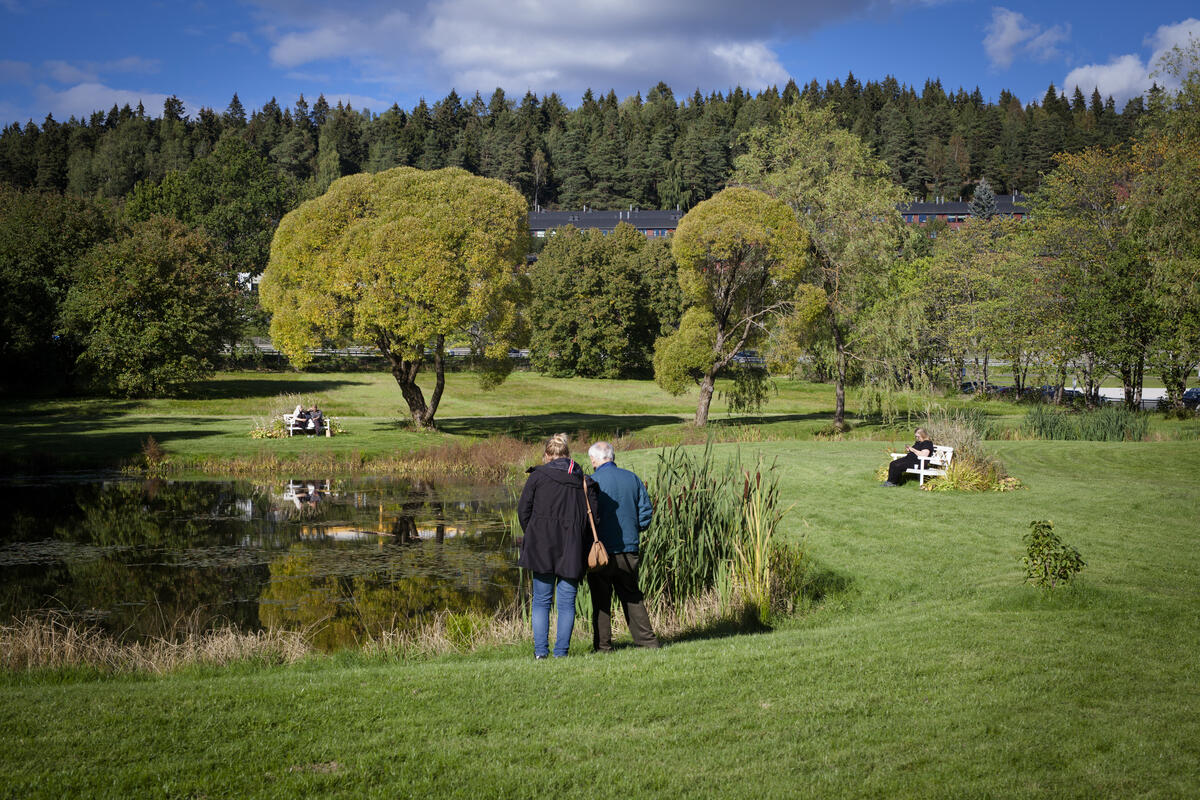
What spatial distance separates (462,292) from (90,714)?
26308 mm

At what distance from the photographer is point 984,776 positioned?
5691mm

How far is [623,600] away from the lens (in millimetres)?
9742

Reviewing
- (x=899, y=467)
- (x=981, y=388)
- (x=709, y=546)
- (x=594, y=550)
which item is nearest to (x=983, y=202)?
(x=981, y=388)

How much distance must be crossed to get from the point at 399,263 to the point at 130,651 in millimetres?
21943

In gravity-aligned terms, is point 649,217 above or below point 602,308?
above

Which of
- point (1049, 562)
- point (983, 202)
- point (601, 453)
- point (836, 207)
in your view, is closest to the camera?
point (601, 453)

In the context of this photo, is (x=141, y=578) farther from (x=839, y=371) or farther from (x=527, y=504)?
(x=839, y=371)

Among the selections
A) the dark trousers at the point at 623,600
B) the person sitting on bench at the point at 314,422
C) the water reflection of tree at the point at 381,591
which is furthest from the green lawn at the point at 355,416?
the dark trousers at the point at 623,600

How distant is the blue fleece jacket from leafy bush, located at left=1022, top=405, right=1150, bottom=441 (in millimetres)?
24041

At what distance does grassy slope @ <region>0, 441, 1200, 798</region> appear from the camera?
5.70m

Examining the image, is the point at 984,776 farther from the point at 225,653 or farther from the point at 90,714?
the point at 225,653

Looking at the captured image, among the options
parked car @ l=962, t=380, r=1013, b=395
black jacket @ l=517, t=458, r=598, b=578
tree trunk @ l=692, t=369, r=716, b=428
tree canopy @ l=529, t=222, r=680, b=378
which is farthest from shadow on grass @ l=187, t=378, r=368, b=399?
black jacket @ l=517, t=458, r=598, b=578

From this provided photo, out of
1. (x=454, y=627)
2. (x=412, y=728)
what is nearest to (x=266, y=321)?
(x=454, y=627)

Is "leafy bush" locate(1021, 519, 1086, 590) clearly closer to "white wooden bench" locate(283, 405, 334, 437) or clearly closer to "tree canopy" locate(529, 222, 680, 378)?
"white wooden bench" locate(283, 405, 334, 437)
